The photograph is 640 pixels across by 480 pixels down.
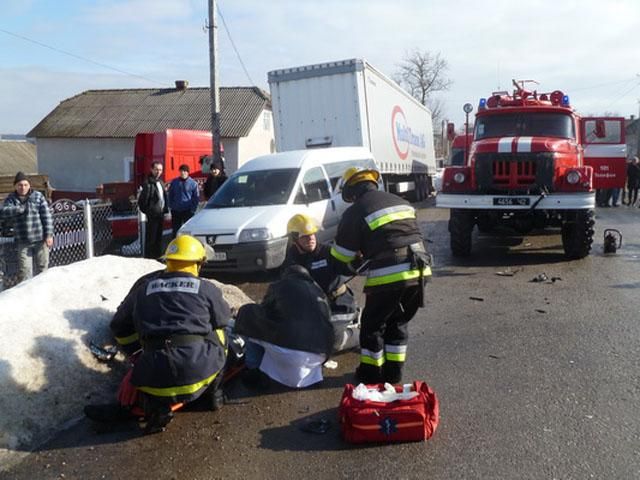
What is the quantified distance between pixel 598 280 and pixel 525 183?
2.13 meters

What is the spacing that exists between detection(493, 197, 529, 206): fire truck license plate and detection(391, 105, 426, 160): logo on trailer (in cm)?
937

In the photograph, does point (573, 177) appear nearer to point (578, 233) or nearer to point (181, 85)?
point (578, 233)

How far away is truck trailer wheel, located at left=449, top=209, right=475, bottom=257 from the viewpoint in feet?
35.2

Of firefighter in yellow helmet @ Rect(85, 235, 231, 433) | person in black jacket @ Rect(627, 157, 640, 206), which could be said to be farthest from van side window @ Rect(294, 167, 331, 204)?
person in black jacket @ Rect(627, 157, 640, 206)

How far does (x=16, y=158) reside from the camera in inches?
2044

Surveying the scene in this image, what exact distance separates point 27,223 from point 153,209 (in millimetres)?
3317

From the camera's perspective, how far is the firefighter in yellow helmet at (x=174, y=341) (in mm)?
4340

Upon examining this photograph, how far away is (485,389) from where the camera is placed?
500 centimetres

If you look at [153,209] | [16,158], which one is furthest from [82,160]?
[153,209]

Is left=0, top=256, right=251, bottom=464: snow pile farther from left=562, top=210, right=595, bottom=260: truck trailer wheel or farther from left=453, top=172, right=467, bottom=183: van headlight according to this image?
left=562, top=210, right=595, bottom=260: truck trailer wheel

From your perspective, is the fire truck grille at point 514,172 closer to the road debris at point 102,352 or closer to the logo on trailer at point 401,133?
the road debris at point 102,352

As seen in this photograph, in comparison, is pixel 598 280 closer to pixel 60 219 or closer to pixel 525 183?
pixel 525 183

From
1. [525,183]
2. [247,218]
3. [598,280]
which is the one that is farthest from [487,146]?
[247,218]

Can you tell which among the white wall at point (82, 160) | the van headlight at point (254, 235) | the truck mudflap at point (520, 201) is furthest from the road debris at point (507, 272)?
the white wall at point (82, 160)
